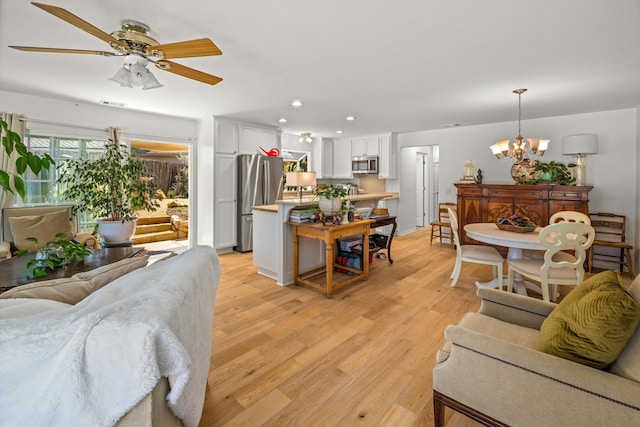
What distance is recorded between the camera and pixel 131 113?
180 inches

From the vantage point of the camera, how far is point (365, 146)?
22.8 ft

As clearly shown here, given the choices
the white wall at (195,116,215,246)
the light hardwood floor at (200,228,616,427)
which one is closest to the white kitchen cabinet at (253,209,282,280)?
the light hardwood floor at (200,228,616,427)

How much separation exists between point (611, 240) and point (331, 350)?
438cm

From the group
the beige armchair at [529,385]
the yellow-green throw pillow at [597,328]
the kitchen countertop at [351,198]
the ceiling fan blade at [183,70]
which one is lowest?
the beige armchair at [529,385]

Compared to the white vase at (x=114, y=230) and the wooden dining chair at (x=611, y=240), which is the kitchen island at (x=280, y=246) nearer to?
the white vase at (x=114, y=230)

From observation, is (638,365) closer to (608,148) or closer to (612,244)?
(612,244)

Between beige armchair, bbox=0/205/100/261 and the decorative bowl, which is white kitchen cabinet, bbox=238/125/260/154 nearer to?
beige armchair, bbox=0/205/100/261

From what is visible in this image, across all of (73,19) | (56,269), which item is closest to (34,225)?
(56,269)

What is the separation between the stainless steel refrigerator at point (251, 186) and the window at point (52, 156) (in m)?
2.06

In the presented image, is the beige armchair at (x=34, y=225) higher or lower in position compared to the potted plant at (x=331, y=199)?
lower

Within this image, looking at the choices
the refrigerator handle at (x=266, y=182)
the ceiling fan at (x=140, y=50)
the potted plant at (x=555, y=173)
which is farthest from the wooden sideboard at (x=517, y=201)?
the ceiling fan at (x=140, y=50)

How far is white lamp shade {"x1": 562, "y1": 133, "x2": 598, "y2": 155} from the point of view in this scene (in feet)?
14.0

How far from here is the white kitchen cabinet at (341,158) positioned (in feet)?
23.8

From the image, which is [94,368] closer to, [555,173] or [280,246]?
[280,246]
